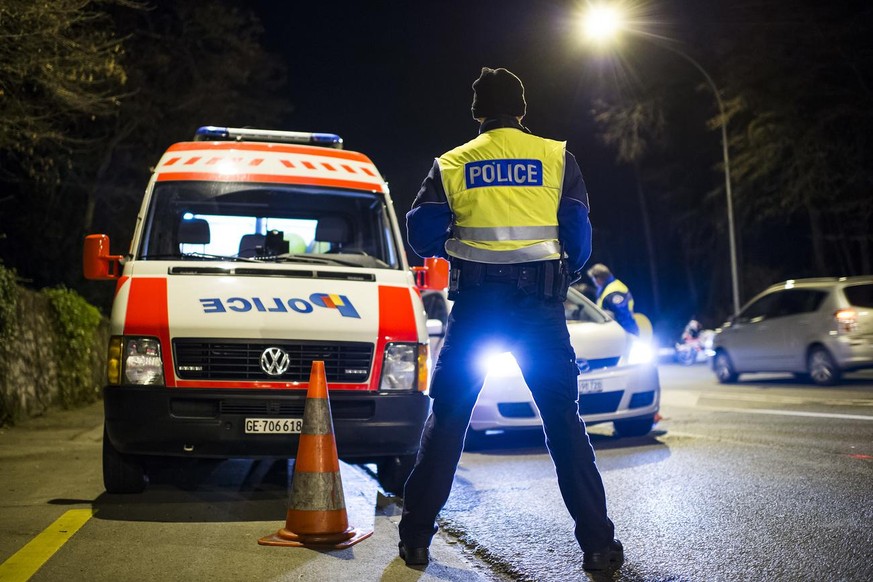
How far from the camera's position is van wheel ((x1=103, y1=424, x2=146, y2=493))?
7.04 m

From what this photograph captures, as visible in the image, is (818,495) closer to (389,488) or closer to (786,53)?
(389,488)

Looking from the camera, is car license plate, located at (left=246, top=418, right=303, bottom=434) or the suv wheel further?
the suv wheel

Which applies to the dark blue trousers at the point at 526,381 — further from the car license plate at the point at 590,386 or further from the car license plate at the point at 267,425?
the car license plate at the point at 590,386

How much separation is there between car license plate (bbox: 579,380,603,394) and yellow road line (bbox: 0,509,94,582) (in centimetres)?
449

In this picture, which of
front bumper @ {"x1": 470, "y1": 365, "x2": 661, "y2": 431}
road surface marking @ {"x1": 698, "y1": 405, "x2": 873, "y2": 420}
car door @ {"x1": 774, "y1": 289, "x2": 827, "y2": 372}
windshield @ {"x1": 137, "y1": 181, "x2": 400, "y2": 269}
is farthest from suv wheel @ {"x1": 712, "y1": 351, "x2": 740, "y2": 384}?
windshield @ {"x1": 137, "y1": 181, "x2": 400, "y2": 269}

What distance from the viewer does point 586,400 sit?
9578 mm

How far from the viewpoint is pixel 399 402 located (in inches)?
269

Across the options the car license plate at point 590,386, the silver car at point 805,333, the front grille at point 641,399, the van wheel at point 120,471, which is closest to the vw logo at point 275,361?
the van wheel at point 120,471

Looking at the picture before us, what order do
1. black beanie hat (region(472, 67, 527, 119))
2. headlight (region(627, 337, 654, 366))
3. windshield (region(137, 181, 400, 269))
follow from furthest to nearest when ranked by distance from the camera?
headlight (region(627, 337, 654, 366)), windshield (region(137, 181, 400, 269)), black beanie hat (region(472, 67, 527, 119))

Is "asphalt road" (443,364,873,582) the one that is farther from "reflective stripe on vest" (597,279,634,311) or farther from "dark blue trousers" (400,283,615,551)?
"reflective stripe on vest" (597,279,634,311)

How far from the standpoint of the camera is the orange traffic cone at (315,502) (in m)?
5.52

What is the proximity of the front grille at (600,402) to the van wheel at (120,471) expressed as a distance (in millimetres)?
4020

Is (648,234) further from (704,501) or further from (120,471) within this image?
(120,471)

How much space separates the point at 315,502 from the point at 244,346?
1452 millimetres
